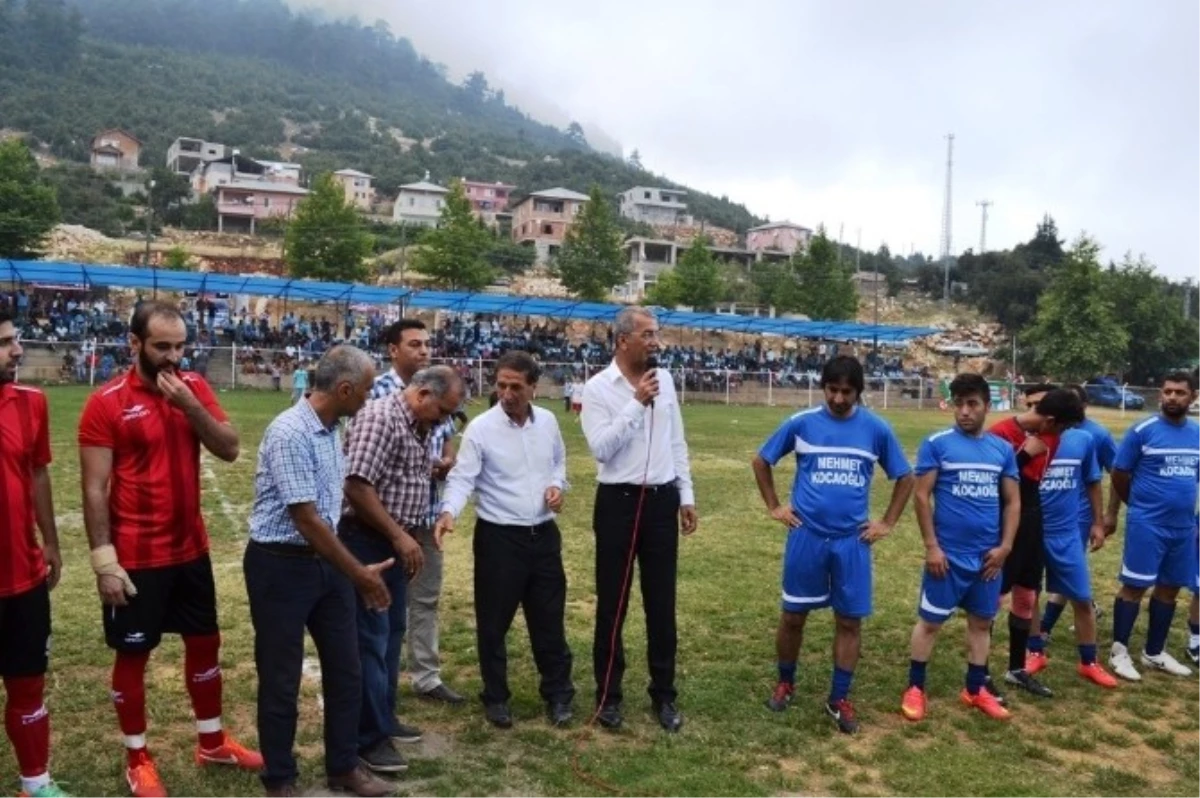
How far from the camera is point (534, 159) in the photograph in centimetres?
17638

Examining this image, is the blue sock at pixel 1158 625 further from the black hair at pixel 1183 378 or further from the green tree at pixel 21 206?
the green tree at pixel 21 206

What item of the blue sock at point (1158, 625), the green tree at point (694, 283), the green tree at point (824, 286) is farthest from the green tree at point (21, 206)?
the blue sock at point (1158, 625)

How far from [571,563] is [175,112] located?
536 ft

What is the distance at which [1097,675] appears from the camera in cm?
601

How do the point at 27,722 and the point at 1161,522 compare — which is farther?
the point at 1161,522

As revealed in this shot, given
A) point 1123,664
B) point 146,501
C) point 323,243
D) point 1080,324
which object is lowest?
point 1123,664

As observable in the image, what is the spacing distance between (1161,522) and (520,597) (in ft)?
14.4

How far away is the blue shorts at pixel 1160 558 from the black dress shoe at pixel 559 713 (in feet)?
13.0

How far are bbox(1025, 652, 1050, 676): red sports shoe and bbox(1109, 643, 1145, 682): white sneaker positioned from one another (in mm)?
→ 439

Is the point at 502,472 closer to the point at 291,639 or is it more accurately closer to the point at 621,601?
the point at 621,601

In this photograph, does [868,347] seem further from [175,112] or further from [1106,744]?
[175,112]

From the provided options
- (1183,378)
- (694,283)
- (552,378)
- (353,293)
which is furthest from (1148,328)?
(1183,378)

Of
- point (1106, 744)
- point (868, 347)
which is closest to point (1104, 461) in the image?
point (1106, 744)

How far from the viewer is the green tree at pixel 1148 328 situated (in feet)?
178
